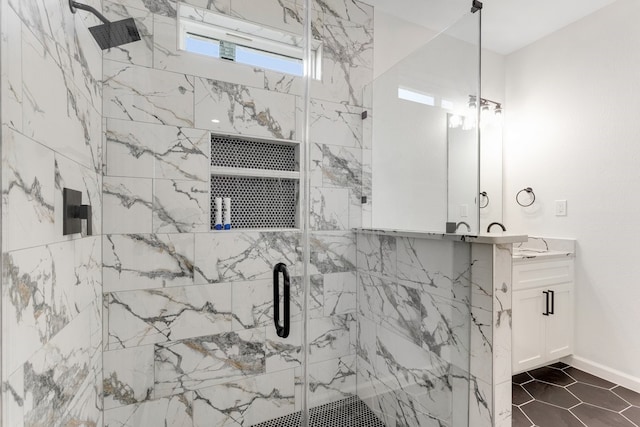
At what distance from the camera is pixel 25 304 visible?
688mm

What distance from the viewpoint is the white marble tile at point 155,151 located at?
4.27ft

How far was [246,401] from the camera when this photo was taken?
61.5 inches

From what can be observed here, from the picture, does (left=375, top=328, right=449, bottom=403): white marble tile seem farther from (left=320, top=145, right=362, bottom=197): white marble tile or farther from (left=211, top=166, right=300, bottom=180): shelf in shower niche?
(left=211, top=166, right=300, bottom=180): shelf in shower niche

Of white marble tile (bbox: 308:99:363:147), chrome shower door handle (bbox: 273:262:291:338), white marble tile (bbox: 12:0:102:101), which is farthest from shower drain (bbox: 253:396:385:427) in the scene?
white marble tile (bbox: 12:0:102:101)

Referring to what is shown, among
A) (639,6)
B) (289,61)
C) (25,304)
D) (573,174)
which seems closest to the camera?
(25,304)

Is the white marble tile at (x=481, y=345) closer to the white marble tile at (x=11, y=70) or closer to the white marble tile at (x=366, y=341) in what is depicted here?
the white marble tile at (x=366, y=341)

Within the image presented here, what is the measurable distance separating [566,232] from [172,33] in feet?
9.63

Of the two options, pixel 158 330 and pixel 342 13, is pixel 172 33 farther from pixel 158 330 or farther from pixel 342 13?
pixel 158 330

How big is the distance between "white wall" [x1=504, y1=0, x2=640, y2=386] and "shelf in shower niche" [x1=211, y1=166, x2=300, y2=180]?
6.94 feet

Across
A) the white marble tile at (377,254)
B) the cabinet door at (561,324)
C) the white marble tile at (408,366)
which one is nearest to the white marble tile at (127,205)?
the white marble tile at (377,254)

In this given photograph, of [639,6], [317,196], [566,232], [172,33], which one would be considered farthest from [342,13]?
[566,232]

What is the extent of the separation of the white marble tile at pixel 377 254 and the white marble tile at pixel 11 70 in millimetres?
1480

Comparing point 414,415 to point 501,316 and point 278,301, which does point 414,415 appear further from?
point 278,301

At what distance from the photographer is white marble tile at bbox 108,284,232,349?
4.33 feet
